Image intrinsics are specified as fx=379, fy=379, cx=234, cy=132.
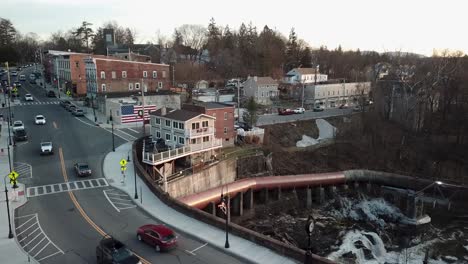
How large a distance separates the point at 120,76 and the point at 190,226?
5010cm

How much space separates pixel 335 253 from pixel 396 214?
1355 cm

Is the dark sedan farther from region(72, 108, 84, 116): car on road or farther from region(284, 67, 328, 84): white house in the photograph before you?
region(284, 67, 328, 84): white house

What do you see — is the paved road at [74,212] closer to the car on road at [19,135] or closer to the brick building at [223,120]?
the car on road at [19,135]

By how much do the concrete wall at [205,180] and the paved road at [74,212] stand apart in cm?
679

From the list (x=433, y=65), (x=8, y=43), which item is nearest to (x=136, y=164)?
(x=433, y=65)

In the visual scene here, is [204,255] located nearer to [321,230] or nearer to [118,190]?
[118,190]

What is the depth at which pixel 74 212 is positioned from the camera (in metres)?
24.5

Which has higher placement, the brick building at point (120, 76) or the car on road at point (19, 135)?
the brick building at point (120, 76)

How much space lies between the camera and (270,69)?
335 ft

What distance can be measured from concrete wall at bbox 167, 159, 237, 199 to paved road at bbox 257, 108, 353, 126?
16287 mm

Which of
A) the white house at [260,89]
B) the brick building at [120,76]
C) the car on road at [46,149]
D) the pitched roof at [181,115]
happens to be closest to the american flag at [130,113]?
the brick building at [120,76]

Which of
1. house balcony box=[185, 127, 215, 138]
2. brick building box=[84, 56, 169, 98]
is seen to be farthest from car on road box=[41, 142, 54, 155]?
brick building box=[84, 56, 169, 98]

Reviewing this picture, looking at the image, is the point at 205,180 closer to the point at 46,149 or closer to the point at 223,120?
the point at 223,120

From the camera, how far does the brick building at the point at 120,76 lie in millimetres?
64688
